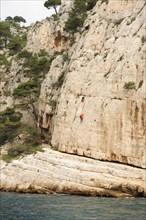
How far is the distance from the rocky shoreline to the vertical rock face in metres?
1.77

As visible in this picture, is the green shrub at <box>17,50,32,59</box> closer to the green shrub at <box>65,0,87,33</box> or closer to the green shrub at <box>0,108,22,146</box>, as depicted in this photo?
the green shrub at <box>65,0,87,33</box>

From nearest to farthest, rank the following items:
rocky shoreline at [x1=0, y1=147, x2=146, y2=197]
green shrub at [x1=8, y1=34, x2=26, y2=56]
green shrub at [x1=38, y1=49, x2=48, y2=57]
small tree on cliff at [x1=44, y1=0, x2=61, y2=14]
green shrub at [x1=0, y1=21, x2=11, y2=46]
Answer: rocky shoreline at [x1=0, y1=147, x2=146, y2=197], green shrub at [x1=38, y1=49, x2=48, y2=57], green shrub at [x1=8, y1=34, x2=26, y2=56], small tree on cliff at [x1=44, y1=0, x2=61, y2=14], green shrub at [x1=0, y1=21, x2=11, y2=46]

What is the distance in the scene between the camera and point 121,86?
43688 millimetres

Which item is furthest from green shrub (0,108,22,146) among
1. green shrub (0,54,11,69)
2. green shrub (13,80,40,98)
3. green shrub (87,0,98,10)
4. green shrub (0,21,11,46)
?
green shrub (0,21,11,46)

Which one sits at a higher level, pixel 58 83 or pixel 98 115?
pixel 58 83

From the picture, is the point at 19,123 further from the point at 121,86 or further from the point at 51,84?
the point at 121,86

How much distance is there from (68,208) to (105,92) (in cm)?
1870

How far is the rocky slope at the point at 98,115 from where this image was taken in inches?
1547

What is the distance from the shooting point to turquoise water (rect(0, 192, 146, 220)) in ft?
86.8

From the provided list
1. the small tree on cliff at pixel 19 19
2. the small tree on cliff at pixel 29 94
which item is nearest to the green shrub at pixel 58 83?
the small tree on cliff at pixel 29 94

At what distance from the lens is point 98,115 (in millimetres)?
44719

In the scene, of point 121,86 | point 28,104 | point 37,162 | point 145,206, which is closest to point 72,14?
point 28,104

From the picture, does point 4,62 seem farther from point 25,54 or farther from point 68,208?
point 68,208

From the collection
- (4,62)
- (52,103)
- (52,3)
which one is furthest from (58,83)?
(52,3)
